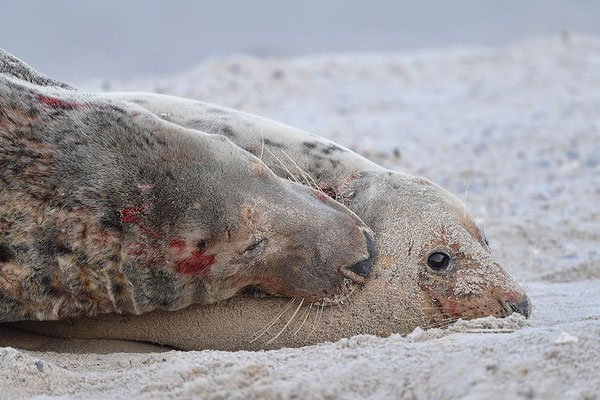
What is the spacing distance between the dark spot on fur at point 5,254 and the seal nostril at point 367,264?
1.39 m

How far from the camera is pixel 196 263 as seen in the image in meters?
3.06

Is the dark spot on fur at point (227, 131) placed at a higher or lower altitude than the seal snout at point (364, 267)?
higher

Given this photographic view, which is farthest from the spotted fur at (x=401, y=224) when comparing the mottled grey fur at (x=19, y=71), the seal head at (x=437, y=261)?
the mottled grey fur at (x=19, y=71)

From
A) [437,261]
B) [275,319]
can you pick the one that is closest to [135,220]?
[275,319]

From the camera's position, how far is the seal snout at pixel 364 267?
3.28m

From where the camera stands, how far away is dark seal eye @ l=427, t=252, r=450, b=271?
3469mm

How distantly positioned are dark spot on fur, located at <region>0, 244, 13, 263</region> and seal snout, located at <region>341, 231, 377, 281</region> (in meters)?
1.37

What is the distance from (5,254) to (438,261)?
1.89m

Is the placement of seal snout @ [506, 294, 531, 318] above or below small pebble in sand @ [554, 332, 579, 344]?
above

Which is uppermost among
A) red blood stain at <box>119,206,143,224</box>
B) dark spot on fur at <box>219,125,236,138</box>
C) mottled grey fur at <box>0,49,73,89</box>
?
mottled grey fur at <box>0,49,73,89</box>

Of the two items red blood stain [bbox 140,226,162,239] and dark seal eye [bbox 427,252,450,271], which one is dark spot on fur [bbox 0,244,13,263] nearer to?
red blood stain [bbox 140,226,162,239]

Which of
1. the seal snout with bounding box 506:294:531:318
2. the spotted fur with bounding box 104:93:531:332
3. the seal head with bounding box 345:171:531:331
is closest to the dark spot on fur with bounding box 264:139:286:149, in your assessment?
the spotted fur with bounding box 104:93:531:332

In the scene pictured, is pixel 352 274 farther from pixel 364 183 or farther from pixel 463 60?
pixel 463 60

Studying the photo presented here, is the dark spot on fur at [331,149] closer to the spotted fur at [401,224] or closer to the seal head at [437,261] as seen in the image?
the spotted fur at [401,224]
